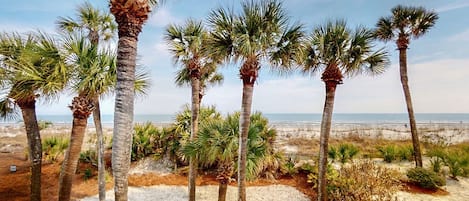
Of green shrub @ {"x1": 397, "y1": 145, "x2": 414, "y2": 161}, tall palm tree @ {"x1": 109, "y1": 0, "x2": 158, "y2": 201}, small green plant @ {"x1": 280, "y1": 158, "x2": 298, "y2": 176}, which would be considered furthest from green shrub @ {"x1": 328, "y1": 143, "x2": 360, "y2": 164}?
tall palm tree @ {"x1": 109, "y1": 0, "x2": 158, "y2": 201}

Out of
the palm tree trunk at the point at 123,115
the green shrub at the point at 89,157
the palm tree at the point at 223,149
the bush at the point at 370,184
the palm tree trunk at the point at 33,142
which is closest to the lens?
the palm tree trunk at the point at 123,115

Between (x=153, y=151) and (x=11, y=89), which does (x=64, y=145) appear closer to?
(x=153, y=151)

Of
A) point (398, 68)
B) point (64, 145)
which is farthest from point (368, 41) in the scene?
point (64, 145)

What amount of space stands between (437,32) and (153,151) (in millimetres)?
14684

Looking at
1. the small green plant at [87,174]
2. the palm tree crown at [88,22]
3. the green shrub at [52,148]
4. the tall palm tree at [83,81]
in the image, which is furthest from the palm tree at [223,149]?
the green shrub at [52,148]

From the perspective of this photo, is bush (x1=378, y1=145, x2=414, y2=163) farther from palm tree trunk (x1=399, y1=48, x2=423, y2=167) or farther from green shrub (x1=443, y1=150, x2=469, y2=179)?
palm tree trunk (x1=399, y1=48, x2=423, y2=167)

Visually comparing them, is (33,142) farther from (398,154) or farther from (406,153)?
(406,153)

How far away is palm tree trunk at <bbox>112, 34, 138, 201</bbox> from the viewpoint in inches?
Answer: 161

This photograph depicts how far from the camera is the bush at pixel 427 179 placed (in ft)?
33.8

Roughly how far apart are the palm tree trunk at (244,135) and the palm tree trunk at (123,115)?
10.9 feet

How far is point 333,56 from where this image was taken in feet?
26.8

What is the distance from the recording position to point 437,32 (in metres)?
11.8

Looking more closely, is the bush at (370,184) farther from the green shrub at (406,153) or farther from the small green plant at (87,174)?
the small green plant at (87,174)

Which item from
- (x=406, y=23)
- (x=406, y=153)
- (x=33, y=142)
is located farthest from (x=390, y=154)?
(x=33, y=142)
